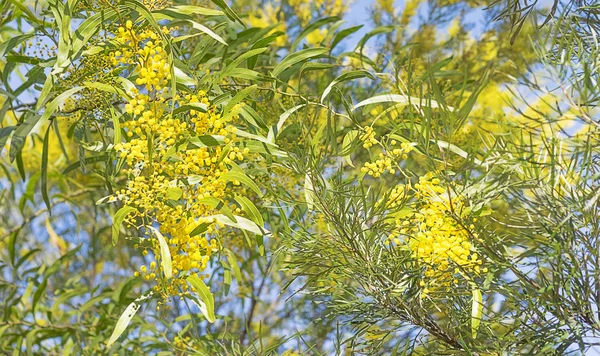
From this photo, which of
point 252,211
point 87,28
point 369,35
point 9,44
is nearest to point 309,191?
point 252,211

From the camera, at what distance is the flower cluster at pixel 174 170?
74 centimetres

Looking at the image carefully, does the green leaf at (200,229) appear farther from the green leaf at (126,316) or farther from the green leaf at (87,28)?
the green leaf at (87,28)

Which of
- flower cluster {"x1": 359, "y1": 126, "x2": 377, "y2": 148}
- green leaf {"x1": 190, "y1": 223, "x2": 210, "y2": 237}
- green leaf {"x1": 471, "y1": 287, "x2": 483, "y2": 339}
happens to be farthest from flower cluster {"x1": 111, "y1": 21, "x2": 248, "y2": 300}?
green leaf {"x1": 471, "y1": 287, "x2": 483, "y2": 339}

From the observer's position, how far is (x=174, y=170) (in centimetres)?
77

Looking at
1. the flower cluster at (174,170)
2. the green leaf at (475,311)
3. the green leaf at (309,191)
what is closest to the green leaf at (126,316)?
the flower cluster at (174,170)

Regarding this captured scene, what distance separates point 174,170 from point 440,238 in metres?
0.28

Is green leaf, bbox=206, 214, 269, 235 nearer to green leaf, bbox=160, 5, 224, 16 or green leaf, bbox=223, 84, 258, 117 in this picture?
green leaf, bbox=223, 84, 258, 117

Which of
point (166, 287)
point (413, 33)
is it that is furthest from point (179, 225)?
point (413, 33)

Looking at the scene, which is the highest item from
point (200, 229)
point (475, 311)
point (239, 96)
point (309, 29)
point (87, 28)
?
point (309, 29)

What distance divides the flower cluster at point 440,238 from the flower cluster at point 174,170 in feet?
0.64

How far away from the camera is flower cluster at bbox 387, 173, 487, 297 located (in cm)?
72

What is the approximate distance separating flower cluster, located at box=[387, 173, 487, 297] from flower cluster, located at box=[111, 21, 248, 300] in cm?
20

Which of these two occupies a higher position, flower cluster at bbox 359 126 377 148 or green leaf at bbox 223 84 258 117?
green leaf at bbox 223 84 258 117

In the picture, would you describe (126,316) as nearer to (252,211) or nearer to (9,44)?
(252,211)
